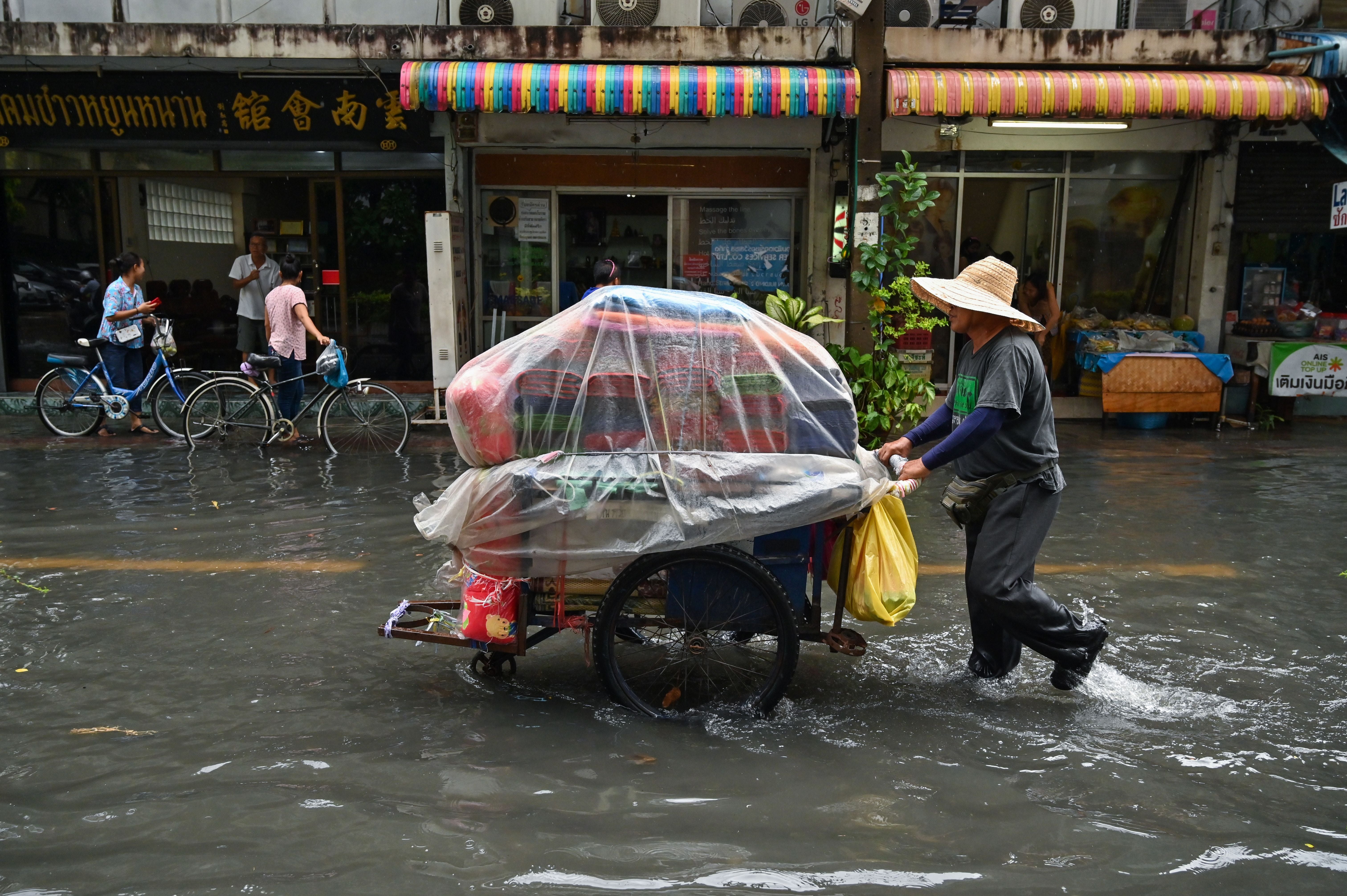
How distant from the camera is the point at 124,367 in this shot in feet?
34.0

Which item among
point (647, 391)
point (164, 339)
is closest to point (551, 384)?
point (647, 391)

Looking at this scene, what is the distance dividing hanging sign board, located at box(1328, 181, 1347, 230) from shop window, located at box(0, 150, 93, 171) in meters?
13.5

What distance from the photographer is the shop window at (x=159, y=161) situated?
12.1m

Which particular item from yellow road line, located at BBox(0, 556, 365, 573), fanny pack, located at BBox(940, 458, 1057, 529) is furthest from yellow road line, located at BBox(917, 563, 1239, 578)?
yellow road line, located at BBox(0, 556, 365, 573)

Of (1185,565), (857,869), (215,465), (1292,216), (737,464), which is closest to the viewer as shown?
(857,869)

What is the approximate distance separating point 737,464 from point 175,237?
1089 cm

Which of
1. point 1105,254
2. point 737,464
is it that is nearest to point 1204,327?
point 1105,254

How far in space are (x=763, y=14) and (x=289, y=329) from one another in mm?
6291

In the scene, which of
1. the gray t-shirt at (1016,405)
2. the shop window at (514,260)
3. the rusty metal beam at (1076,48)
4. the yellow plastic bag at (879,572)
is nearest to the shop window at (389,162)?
the shop window at (514,260)

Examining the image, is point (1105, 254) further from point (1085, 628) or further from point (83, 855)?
point (83, 855)

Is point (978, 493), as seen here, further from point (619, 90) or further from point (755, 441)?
point (619, 90)

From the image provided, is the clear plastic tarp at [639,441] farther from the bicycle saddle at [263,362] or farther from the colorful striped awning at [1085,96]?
the colorful striped awning at [1085,96]

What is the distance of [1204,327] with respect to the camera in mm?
12195

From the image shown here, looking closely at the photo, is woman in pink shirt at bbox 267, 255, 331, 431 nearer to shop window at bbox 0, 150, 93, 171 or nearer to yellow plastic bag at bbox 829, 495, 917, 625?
shop window at bbox 0, 150, 93, 171
